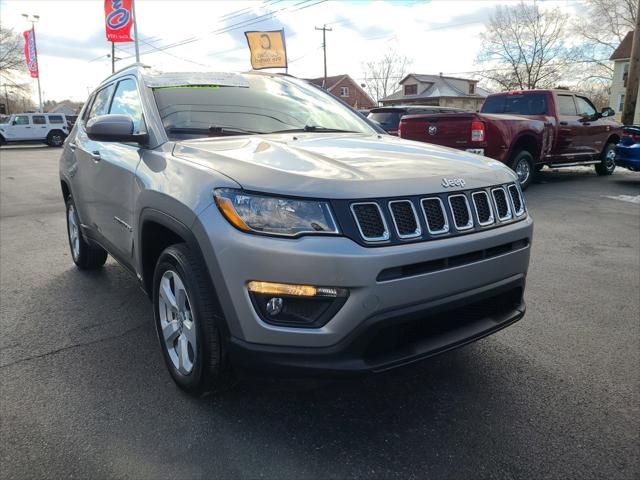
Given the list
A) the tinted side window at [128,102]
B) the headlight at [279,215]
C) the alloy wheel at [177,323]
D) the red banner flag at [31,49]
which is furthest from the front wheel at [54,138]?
the headlight at [279,215]

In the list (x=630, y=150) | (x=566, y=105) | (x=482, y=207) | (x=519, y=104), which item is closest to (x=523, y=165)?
(x=519, y=104)

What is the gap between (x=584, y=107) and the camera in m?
11.2

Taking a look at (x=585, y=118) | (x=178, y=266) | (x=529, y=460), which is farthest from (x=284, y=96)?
(x=585, y=118)

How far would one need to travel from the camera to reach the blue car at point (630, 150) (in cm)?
1008

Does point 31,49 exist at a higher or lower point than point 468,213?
higher

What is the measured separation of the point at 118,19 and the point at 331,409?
28.0 meters

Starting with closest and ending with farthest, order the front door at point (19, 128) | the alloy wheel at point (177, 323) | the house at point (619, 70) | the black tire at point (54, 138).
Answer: the alloy wheel at point (177, 323), the front door at point (19, 128), the black tire at point (54, 138), the house at point (619, 70)

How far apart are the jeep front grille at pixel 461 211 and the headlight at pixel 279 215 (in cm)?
61

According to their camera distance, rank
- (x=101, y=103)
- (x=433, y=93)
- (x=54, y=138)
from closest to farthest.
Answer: (x=101, y=103) < (x=54, y=138) < (x=433, y=93)

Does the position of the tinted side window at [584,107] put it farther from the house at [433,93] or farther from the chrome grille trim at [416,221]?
the house at [433,93]

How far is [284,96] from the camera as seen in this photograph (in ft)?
11.9

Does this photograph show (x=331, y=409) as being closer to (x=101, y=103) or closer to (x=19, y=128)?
(x=101, y=103)

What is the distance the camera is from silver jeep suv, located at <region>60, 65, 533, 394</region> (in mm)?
1989

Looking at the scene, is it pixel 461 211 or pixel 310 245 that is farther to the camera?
pixel 461 211
